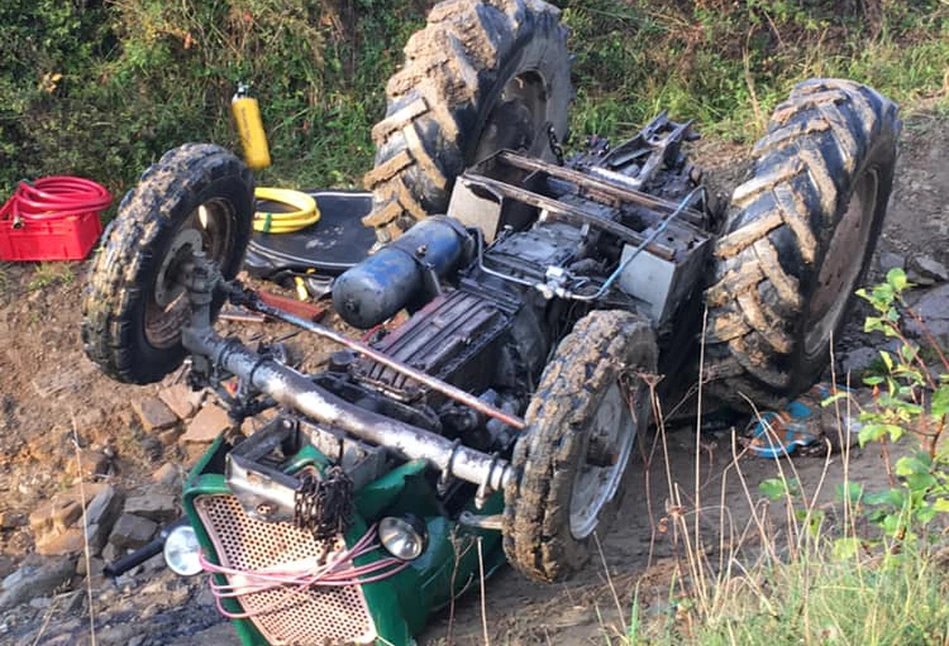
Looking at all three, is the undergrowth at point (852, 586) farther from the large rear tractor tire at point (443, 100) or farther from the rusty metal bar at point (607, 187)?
the large rear tractor tire at point (443, 100)

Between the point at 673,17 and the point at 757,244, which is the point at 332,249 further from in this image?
the point at 673,17

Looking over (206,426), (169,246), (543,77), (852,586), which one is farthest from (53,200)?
(852,586)

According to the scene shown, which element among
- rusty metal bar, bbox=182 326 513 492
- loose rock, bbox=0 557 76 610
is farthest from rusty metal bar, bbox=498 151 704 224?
loose rock, bbox=0 557 76 610

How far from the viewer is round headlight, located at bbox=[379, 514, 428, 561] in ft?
10.7

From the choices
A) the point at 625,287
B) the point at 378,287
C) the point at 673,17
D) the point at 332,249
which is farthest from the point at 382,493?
the point at 673,17

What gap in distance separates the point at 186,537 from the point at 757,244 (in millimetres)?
2436

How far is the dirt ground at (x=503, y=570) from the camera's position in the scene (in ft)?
12.7

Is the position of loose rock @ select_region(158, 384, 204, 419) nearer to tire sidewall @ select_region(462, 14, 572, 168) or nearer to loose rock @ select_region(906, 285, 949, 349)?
tire sidewall @ select_region(462, 14, 572, 168)

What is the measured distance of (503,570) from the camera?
418 centimetres

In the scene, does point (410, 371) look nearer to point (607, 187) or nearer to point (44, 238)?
point (607, 187)

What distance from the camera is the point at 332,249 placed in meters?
6.44

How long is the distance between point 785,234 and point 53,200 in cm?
437

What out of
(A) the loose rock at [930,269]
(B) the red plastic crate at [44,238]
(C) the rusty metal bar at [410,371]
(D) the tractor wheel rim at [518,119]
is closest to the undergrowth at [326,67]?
(B) the red plastic crate at [44,238]

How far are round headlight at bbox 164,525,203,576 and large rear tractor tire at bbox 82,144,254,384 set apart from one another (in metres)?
Answer: 0.62
